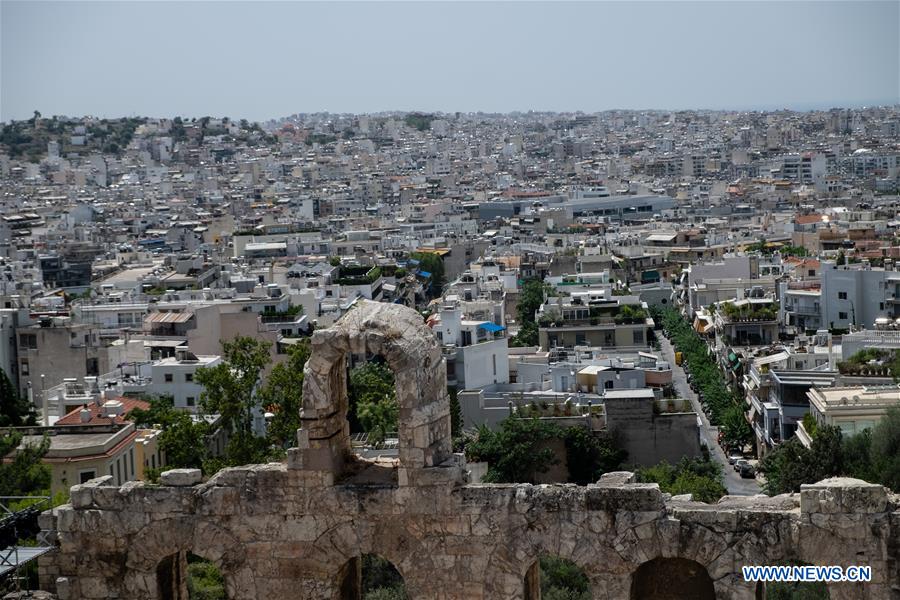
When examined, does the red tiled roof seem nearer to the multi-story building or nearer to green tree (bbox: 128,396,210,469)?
the multi-story building

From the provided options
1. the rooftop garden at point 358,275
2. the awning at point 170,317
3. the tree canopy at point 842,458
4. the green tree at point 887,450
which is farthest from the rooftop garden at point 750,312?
the green tree at point 887,450

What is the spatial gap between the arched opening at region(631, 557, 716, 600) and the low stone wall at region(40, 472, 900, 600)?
19 cm

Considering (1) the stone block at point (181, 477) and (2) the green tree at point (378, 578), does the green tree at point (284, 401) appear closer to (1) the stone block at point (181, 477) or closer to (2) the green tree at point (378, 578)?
(2) the green tree at point (378, 578)

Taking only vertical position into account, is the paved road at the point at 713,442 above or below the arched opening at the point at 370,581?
below

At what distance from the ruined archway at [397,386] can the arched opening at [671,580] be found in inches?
97.7

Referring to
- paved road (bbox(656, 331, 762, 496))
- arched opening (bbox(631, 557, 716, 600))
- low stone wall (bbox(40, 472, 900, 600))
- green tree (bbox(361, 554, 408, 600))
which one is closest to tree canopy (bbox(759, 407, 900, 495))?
paved road (bbox(656, 331, 762, 496))

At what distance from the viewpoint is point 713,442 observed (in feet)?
163

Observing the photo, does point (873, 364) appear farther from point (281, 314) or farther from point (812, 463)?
point (281, 314)

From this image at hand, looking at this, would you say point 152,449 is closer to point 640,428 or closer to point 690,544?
point 640,428

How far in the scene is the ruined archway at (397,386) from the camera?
15867mm

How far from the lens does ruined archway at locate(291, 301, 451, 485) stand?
1587 centimetres

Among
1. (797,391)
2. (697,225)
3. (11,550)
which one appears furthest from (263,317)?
(697,225)

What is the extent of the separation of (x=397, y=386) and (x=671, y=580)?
11.7 ft

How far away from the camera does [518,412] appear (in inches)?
1715
